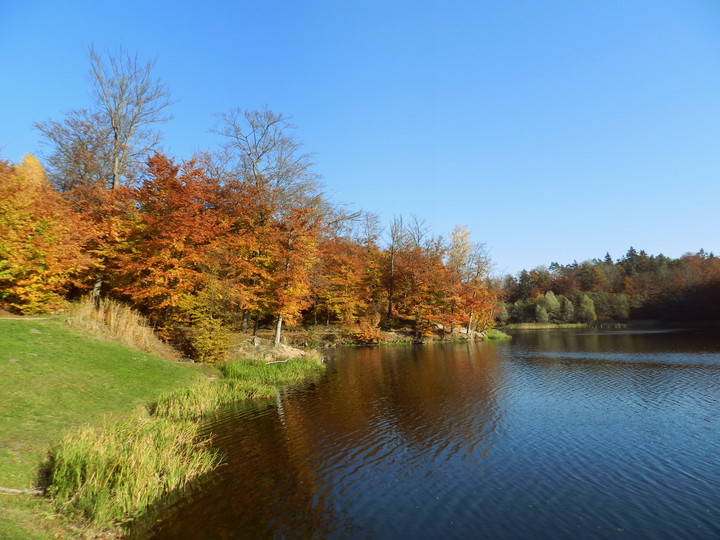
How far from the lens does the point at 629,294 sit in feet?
298

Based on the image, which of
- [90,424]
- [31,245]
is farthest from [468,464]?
[31,245]

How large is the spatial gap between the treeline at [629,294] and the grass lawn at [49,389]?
65408 millimetres

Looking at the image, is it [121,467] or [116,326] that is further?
[116,326]

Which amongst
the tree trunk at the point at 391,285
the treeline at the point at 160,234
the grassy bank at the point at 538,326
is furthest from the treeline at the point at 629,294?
the treeline at the point at 160,234

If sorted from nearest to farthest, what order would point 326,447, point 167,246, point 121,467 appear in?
point 121,467
point 326,447
point 167,246

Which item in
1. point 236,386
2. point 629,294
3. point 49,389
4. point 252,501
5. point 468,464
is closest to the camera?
point 252,501

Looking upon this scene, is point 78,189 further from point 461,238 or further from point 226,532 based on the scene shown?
point 461,238

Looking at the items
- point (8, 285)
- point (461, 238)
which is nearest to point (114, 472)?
point (8, 285)

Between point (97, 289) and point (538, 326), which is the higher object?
point (97, 289)

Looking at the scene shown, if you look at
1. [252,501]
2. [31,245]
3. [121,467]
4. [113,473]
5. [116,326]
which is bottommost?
[252,501]

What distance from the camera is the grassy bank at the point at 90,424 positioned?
6.95 meters

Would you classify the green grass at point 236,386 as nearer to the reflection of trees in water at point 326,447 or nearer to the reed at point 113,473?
the reflection of trees in water at point 326,447

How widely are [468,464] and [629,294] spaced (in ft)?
333

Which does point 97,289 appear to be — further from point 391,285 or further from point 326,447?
point 391,285
